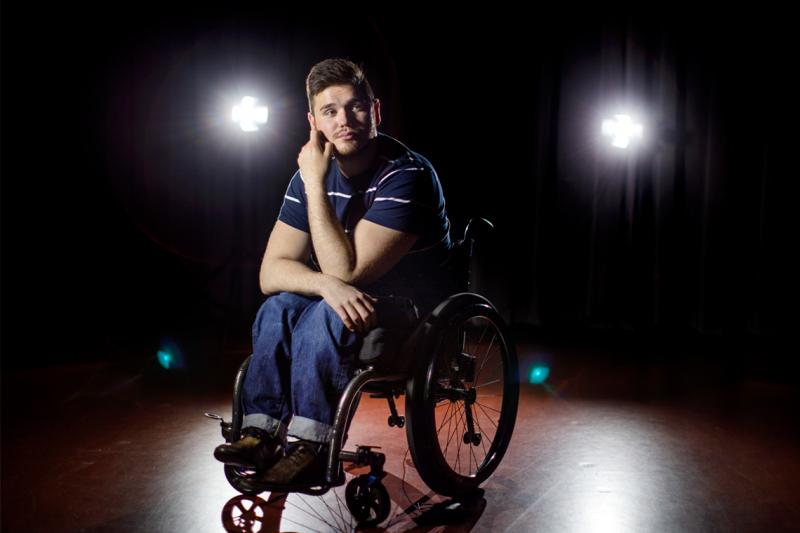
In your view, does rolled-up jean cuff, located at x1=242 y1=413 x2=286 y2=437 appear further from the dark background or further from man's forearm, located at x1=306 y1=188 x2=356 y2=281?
the dark background

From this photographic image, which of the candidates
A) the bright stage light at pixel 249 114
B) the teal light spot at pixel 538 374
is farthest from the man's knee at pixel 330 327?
the bright stage light at pixel 249 114

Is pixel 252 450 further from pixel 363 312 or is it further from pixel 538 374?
pixel 538 374

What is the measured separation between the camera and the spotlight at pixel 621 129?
4.02 metres

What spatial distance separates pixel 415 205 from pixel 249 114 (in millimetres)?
2790

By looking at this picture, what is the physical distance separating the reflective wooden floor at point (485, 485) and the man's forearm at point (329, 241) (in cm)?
55

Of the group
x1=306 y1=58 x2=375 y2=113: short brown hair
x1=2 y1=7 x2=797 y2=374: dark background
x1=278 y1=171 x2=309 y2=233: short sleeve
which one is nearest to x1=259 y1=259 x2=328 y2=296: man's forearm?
x1=278 y1=171 x2=309 y2=233: short sleeve

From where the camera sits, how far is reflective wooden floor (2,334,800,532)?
1392 millimetres

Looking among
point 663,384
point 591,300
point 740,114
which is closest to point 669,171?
point 740,114

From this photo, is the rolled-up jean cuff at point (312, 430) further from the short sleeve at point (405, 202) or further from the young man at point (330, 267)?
the short sleeve at point (405, 202)

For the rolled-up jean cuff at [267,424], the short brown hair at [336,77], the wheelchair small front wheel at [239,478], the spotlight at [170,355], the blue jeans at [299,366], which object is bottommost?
the spotlight at [170,355]

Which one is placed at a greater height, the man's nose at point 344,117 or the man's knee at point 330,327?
the man's nose at point 344,117

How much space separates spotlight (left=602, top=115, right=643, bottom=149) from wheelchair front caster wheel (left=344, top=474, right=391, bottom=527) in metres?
3.31

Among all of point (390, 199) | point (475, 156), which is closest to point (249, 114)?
point (475, 156)

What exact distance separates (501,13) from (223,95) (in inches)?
79.2
